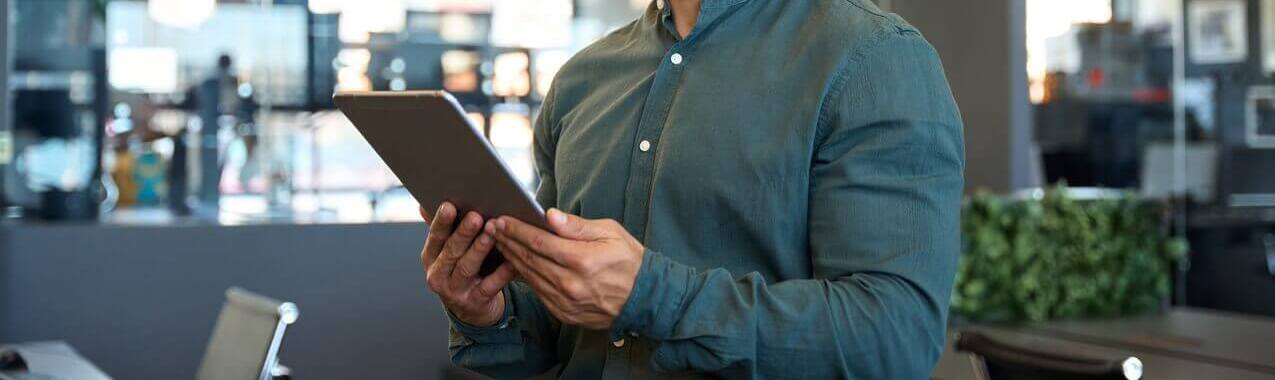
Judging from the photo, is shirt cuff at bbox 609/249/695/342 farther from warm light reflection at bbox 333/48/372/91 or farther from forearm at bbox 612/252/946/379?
warm light reflection at bbox 333/48/372/91

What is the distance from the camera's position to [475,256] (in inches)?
49.4

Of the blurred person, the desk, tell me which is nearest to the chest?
the desk

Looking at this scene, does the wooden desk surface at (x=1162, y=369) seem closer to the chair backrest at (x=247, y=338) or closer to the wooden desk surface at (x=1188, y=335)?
the wooden desk surface at (x=1188, y=335)

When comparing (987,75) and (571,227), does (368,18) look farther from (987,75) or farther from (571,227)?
(571,227)

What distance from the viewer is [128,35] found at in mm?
5426

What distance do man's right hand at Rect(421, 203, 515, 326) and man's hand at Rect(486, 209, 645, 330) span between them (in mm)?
44

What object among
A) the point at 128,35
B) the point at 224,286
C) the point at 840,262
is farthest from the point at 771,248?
the point at 128,35

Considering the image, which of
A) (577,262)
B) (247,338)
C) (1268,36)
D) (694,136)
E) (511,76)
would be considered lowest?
(247,338)

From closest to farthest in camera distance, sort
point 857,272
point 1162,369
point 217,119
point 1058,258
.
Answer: point 857,272, point 1162,369, point 1058,258, point 217,119

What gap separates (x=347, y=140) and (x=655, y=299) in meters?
4.90

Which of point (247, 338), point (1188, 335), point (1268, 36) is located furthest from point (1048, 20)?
point (247, 338)

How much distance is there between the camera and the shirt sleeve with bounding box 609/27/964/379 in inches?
47.6

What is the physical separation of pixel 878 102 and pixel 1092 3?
19.4 feet

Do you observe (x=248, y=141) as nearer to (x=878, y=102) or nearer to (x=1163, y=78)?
(x=1163, y=78)
